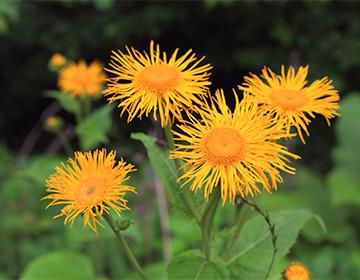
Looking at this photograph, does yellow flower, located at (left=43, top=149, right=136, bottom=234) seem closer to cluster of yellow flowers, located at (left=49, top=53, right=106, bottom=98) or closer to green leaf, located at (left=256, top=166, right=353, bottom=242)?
cluster of yellow flowers, located at (left=49, top=53, right=106, bottom=98)

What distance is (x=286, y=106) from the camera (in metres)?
1.10

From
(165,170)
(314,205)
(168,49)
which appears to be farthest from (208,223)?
(168,49)

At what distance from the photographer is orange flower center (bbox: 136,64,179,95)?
1045 millimetres

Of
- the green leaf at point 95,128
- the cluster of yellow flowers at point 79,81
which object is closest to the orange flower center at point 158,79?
the green leaf at point 95,128

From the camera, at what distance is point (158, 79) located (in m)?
1.05

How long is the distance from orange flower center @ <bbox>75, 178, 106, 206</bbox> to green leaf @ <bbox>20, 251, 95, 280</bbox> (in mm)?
1330

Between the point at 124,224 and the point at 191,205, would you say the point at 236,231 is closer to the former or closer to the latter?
the point at 191,205

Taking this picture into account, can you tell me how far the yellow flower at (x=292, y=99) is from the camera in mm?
1089

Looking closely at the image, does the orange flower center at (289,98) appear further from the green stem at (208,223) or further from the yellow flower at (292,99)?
the green stem at (208,223)

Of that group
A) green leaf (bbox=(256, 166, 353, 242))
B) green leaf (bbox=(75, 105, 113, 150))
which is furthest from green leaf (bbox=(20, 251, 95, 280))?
green leaf (bbox=(256, 166, 353, 242))

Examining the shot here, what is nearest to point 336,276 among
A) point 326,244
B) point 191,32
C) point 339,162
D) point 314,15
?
point 326,244

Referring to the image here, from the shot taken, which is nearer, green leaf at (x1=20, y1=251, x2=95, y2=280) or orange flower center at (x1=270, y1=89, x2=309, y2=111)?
orange flower center at (x1=270, y1=89, x2=309, y2=111)

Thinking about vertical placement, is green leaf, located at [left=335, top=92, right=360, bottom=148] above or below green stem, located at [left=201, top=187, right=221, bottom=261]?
above

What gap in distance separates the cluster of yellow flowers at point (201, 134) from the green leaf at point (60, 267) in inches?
48.5
